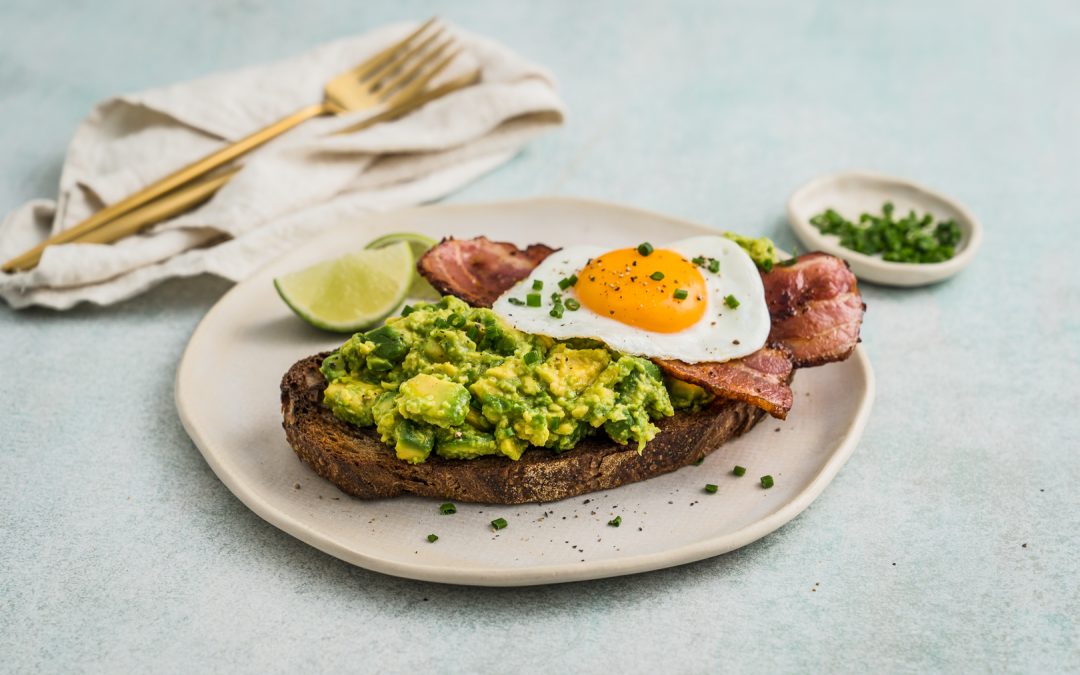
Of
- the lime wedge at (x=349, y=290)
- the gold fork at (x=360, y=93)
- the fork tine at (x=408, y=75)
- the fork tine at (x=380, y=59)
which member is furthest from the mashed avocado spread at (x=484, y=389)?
the fork tine at (x=380, y=59)

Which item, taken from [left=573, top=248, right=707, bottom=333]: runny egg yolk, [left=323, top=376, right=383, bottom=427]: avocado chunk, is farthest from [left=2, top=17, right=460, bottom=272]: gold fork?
[left=573, top=248, right=707, bottom=333]: runny egg yolk

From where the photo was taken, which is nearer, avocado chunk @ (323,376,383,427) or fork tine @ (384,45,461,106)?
avocado chunk @ (323,376,383,427)

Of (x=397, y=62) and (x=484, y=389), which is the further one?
(x=397, y=62)

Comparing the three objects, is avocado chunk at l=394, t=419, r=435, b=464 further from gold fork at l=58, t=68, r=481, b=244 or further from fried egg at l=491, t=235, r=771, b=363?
gold fork at l=58, t=68, r=481, b=244

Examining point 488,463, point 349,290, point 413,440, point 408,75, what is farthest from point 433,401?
point 408,75

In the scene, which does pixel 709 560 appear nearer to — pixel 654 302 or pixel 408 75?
pixel 654 302

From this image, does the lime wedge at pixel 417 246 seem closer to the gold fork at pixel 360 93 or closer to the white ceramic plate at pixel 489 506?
the white ceramic plate at pixel 489 506
